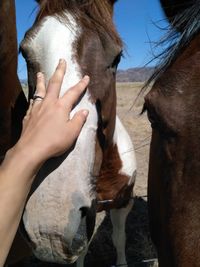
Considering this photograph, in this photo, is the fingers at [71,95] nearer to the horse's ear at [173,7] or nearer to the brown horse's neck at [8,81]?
the horse's ear at [173,7]

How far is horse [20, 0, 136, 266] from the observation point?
6.61 feet

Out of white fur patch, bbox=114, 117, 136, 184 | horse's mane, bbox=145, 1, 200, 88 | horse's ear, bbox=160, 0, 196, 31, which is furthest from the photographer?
white fur patch, bbox=114, 117, 136, 184

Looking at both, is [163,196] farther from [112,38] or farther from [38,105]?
[112,38]

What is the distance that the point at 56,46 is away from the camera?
231 centimetres

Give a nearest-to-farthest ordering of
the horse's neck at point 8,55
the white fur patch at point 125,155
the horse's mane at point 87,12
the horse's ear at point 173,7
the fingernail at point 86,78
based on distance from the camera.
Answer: the horse's ear at point 173,7 < the fingernail at point 86,78 < the horse's mane at point 87,12 < the horse's neck at point 8,55 < the white fur patch at point 125,155

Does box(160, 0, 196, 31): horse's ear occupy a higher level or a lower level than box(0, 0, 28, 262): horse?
higher

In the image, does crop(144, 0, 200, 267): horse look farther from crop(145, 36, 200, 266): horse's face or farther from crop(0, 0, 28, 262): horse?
crop(0, 0, 28, 262): horse

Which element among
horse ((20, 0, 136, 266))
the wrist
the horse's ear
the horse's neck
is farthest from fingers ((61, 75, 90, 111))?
the horse's neck

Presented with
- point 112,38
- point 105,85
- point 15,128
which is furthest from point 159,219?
point 15,128

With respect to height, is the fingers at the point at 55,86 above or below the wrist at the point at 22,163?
above

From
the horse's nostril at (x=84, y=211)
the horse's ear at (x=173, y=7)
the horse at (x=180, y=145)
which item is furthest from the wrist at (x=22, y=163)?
the horse's ear at (x=173, y=7)

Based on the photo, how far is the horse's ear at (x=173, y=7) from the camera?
5.85 feet

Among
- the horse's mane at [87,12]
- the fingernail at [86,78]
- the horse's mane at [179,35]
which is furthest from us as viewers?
the horse's mane at [87,12]

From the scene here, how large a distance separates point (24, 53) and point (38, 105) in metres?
1.07
